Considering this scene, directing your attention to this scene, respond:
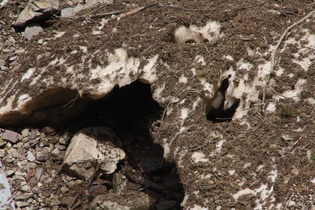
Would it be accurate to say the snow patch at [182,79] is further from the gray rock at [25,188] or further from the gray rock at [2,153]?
the gray rock at [2,153]

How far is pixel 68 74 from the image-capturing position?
16.1 feet

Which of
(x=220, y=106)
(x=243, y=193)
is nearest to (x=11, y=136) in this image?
(x=220, y=106)

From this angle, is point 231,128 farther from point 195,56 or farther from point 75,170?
point 75,170

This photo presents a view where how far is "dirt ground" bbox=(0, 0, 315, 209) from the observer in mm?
3762

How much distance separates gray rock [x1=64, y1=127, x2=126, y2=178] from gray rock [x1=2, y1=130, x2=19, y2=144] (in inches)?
25.0

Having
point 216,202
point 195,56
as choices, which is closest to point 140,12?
point 195,56

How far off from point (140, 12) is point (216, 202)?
2.67 m

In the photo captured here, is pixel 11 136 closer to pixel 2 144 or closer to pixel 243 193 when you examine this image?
pixel 2 144

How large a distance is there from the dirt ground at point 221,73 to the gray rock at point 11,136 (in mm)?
603

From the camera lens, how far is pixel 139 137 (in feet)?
19.0

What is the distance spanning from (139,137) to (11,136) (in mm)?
1663

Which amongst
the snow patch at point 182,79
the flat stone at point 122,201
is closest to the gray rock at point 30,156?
the flat stone at point 122,201

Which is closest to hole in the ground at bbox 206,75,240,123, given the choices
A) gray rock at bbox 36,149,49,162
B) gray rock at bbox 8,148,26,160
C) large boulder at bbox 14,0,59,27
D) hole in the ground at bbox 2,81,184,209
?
hole in the ground at bbox 2,81,184,209

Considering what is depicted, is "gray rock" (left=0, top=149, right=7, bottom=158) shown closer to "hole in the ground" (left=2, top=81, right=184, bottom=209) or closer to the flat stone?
"hole in the ground" (left=2, top=81, right=184, bottom=209)
